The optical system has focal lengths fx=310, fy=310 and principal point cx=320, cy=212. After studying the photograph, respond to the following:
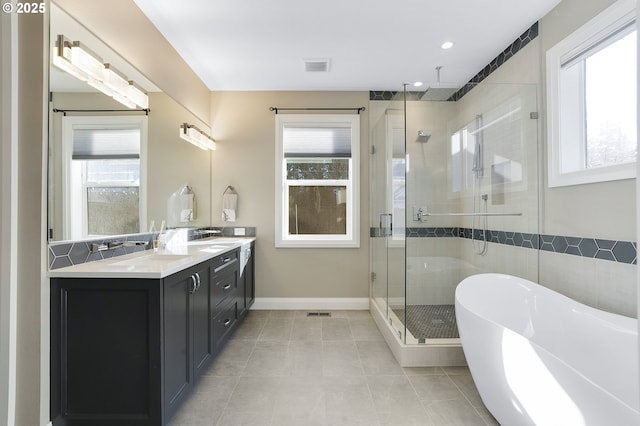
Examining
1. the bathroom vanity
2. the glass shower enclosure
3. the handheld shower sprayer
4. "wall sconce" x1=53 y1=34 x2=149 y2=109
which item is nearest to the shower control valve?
the glass shower enclosure

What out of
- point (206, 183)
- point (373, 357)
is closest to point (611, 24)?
point (373, 357)

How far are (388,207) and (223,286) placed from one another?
170 centimetres

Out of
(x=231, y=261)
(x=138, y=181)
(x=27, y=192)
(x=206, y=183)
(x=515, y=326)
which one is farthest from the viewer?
(x=206, y=183)

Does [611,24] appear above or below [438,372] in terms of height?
above

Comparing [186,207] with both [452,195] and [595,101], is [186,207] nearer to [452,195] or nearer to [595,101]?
[452,195]

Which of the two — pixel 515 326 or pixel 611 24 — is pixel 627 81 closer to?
pixel 611 24

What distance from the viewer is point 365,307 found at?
12.4 ft

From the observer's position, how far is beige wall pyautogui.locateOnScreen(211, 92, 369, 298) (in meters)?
3.77

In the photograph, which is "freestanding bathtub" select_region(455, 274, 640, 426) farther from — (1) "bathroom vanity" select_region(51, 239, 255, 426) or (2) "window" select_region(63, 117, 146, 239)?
(2) "window" select_region(63, 117, 146, 239)

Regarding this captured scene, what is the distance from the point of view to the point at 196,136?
3.17m

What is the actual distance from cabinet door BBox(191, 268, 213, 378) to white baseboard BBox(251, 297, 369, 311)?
1.56 meters

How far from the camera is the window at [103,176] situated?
5.63ft

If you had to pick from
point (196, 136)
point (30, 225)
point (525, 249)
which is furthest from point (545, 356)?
point (196, 136)

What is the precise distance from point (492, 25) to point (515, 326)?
2279mm
